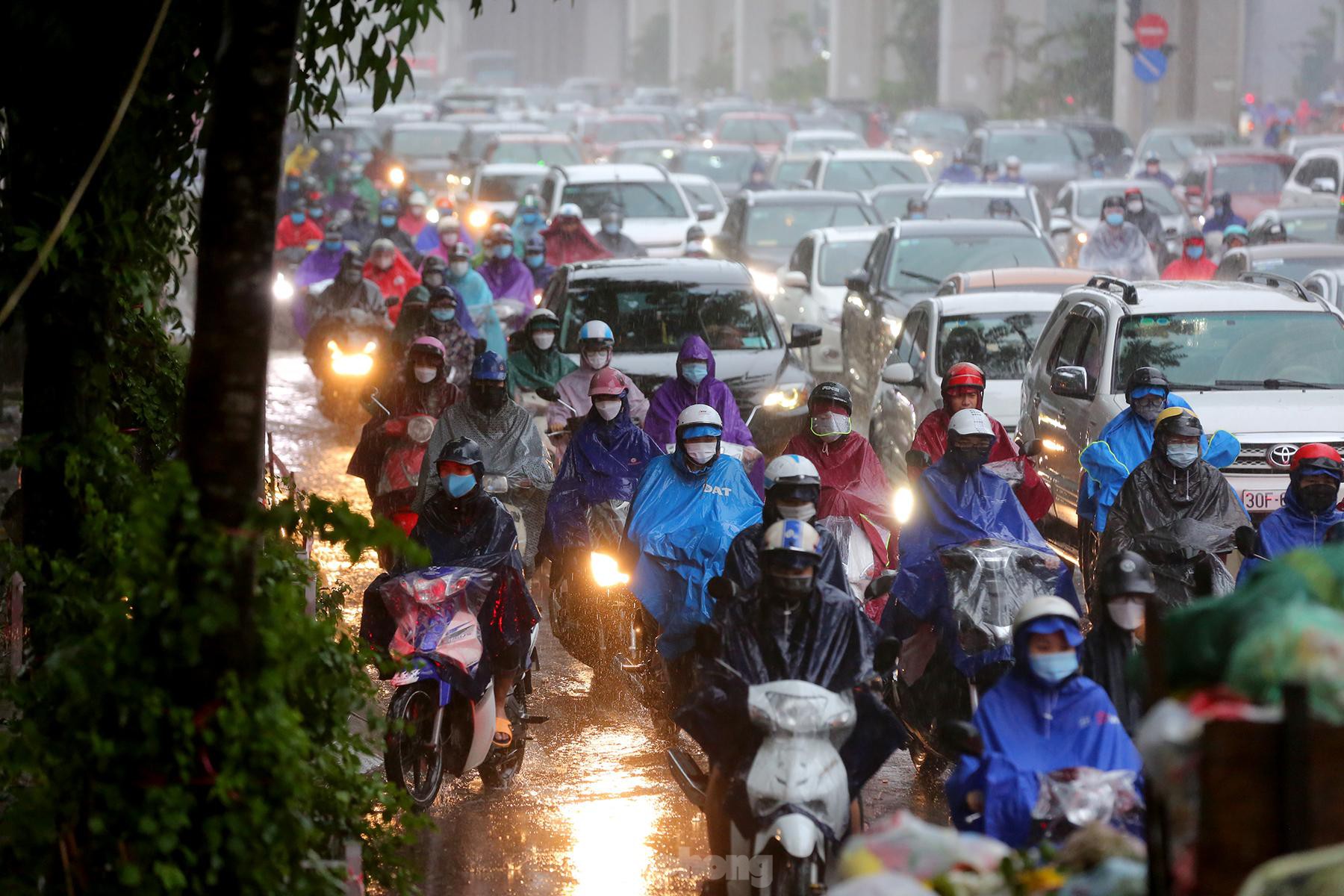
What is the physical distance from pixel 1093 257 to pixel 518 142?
14449 mm

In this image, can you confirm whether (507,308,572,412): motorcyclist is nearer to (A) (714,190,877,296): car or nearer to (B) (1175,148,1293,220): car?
(A) (714,190,877,296): car

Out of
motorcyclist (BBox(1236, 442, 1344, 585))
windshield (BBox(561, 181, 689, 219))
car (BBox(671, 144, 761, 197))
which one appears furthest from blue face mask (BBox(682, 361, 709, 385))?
car (BBox(671, 144, 761, 197))

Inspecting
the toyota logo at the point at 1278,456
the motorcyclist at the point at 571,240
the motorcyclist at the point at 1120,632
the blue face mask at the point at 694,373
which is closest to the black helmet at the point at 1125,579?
the motorcyclist at the point at 1120,632

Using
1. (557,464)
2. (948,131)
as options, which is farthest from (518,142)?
(557,464)

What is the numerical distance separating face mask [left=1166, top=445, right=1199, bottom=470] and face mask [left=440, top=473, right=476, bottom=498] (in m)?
3.22

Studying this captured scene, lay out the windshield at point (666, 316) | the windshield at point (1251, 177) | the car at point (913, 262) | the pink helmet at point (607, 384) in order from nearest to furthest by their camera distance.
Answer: the pink helmet at point (607, 384) < the windshield at point (666, 316) < the car at point (913, 262) < the windshield at point (1251, 177)

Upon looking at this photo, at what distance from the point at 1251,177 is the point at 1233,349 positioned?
18.5 meters

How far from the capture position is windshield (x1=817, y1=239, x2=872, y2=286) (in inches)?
793

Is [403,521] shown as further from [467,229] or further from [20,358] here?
[467,229]

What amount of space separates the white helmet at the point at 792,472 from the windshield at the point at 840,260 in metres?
11.7

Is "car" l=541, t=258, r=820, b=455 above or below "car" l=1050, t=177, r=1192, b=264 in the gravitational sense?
below

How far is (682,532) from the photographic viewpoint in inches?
371

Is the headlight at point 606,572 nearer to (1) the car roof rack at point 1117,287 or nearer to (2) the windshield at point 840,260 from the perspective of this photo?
(1) the car roof rack at point 1117,287

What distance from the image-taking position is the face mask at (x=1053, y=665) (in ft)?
21.2
